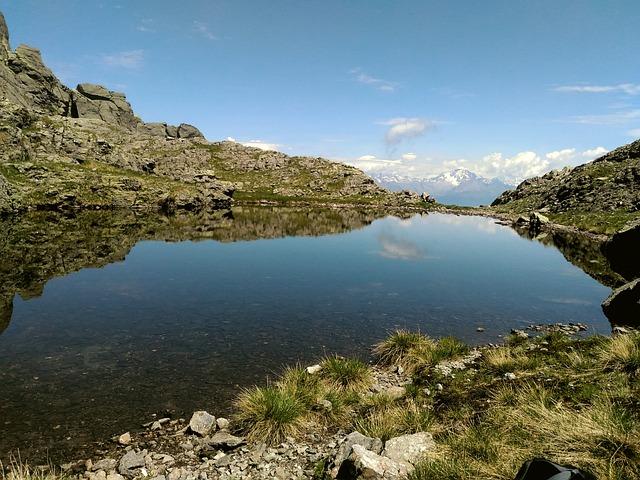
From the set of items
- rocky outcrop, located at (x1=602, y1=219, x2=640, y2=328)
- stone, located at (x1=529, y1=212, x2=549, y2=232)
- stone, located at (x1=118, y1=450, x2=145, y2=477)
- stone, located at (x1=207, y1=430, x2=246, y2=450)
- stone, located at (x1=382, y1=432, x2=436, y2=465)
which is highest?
stone, located at (x1=529, y1=212, x2=549, y2=232)

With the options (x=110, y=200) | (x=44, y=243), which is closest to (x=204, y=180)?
(x=110, y=200)

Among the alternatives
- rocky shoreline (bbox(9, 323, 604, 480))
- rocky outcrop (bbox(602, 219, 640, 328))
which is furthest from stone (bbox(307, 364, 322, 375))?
rocky outcrop (bbox(602, 219, 640, 328))

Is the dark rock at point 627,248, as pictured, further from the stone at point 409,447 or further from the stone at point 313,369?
the stone at point 409,447

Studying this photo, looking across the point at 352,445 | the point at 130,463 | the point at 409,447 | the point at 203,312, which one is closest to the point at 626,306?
the point at 409,447

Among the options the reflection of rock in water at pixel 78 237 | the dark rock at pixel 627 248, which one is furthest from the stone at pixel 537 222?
the dark rock at pixel 627 248

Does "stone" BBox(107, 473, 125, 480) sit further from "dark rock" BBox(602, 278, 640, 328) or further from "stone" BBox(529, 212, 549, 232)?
"stone" BBox(529, 212, 549, 232)

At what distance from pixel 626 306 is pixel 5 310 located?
3855cm

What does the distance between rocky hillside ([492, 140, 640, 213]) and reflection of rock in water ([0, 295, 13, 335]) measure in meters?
98.3

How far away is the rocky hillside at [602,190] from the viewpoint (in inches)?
3243

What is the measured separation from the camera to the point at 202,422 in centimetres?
1216

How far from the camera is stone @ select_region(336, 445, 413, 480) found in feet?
24.8

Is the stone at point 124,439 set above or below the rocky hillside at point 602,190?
below

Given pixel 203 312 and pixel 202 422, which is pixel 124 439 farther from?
pixel 203 312

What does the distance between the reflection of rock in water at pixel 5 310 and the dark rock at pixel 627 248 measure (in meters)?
44.7
